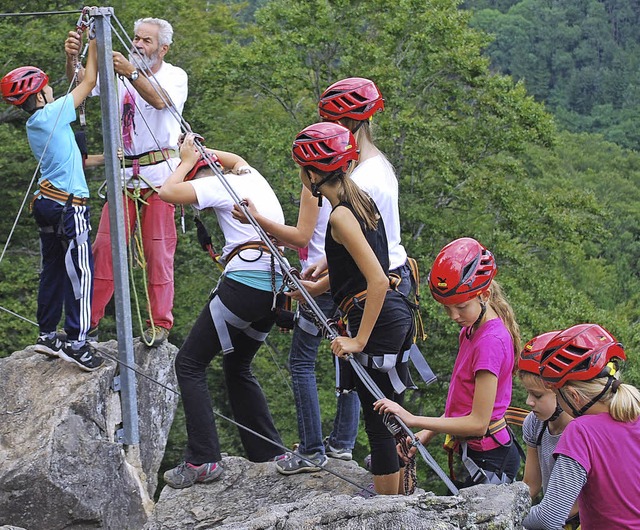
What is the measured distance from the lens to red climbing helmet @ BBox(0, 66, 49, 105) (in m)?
5.79

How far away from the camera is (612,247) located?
4516 cm

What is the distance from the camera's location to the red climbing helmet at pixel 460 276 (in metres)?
4.07

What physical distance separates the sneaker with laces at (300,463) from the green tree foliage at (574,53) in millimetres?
72155

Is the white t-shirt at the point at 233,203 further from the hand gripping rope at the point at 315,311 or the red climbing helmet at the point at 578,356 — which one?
the red climbing helmet at the point at 578,356

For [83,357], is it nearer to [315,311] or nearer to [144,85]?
[144,85]

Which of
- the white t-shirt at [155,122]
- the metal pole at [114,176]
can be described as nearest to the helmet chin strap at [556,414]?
the metal pole at [114,176]

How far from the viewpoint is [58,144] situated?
5910 millimetres

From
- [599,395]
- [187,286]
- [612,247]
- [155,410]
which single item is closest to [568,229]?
[187,286]

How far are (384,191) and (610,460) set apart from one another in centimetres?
190

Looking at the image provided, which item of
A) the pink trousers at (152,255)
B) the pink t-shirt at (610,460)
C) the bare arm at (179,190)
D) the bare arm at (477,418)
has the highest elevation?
the bare arm at (179,190)

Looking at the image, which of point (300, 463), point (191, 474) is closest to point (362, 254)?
point (300, 463)

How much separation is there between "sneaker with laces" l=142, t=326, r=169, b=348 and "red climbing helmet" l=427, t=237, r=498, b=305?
134 inches

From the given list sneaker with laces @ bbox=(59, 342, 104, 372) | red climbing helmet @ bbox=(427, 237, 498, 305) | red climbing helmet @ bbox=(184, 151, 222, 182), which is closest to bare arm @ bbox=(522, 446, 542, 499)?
red climbing helmet @ bbox=(427, 237, 498, 305)

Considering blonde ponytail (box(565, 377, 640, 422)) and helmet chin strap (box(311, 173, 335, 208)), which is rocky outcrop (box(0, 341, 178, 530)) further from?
blonde ponytail (box(565, 377, 640, 422))
